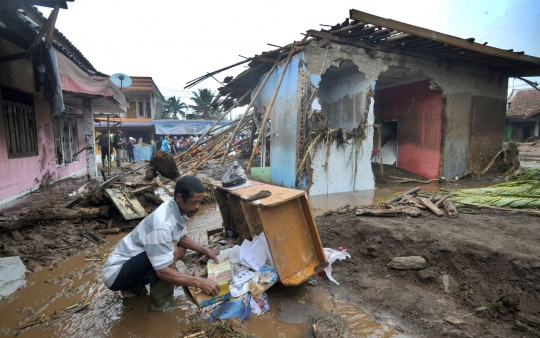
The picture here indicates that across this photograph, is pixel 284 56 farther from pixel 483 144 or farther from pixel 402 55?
pixel 483 144

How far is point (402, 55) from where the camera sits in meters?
8.24

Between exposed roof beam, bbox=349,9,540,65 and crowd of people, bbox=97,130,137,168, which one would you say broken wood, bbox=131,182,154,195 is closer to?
exposed roof beam, bbox=349,9,540,65

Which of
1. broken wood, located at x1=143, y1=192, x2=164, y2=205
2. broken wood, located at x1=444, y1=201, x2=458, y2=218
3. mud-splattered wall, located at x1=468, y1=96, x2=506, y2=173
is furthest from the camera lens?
mud-splattered wall, located at x1=468, y1=96, x2=506, y2=173

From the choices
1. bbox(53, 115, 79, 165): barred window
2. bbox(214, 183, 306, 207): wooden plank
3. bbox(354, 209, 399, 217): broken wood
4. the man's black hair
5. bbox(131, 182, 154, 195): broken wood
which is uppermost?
bbox(53, 115, 79, 165): barred window

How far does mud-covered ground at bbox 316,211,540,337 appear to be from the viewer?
245 centimetres

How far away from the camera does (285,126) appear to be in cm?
827

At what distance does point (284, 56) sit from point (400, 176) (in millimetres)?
5937

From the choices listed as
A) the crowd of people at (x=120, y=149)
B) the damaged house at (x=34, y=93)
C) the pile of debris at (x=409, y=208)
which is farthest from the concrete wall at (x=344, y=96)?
the crowd of people at (x=120, y=149)

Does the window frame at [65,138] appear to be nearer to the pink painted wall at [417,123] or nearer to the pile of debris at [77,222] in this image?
the pile of debris at [77,222]

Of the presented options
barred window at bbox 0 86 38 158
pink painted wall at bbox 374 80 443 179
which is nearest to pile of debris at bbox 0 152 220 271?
barred window at bbox 0 86 38 158

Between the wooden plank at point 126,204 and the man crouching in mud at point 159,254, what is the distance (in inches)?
116

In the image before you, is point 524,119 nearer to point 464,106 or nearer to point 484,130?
point 484,130

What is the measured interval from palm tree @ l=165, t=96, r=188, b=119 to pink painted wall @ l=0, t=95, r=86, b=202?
30.9 metres

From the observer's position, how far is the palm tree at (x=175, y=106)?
39844 mm
